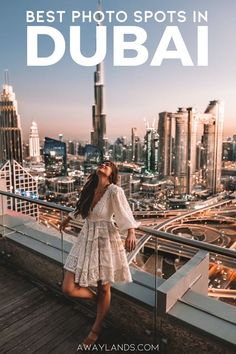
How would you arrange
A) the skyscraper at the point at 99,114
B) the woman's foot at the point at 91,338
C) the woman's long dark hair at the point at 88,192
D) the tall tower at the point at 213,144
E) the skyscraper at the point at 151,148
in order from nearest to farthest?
the woman's long dark hair at the point at 88,192 < the woman's foot at the point at 91,338 < the tall tower at the point at 213,144 < the skyscraper at the point at 151,148 < the skyscraper at the point at 99,114

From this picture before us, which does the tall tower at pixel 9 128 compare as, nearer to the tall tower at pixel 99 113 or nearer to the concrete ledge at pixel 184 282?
the tall tower at pixel 99 113

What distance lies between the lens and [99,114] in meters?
102

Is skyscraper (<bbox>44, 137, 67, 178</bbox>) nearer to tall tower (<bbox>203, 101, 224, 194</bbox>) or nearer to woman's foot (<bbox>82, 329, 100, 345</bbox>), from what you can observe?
tall tower (<bbox>203, 101, 224, 194</bbox>)

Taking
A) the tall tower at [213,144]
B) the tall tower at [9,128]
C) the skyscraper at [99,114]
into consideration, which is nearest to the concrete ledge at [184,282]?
the tall tower at [213,144]

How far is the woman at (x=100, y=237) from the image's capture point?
1.80m

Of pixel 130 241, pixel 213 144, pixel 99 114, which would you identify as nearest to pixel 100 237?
pixel 130 241

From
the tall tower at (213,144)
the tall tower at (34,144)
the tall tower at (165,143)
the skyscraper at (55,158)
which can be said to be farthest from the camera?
the tall tower at (34,144)

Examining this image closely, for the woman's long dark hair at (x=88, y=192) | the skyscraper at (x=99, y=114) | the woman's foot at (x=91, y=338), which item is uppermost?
Result: the skyscraper at (x=99, y=114)

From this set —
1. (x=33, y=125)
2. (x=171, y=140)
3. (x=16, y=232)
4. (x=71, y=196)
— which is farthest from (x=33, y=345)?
(x=33, y=125)

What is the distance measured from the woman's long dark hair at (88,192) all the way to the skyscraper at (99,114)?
8670cm

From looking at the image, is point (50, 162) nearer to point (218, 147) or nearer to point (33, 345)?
point (218, 147)

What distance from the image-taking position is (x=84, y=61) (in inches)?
243

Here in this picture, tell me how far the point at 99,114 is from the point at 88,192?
10325 cm

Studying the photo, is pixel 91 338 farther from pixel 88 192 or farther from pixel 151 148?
pixel 151 148
